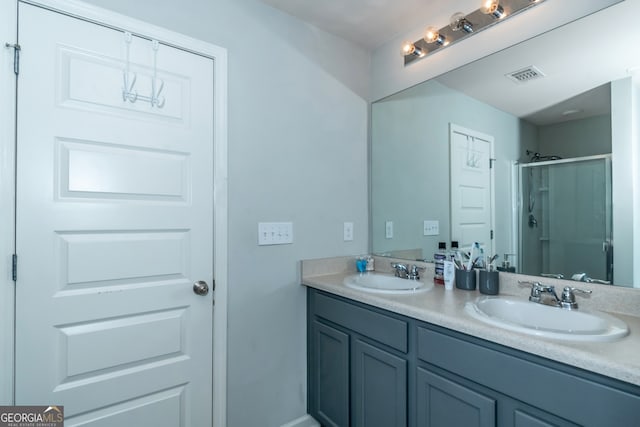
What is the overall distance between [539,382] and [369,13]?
6.16 ft

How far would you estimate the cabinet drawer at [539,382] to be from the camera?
816 millimetres

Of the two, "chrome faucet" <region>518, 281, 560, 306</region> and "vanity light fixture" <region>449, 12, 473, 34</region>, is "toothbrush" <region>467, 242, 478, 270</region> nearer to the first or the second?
"chrome faucet" <region>518, 281, 560, 306</region>

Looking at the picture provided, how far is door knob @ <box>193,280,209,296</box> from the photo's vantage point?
152cm

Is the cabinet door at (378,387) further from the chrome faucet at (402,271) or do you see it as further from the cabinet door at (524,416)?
the chrome faucet at (402,271)

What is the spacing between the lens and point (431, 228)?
196cm

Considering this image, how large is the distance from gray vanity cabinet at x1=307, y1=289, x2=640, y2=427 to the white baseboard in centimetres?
5

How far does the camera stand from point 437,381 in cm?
121

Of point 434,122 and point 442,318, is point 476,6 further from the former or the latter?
point 442,318

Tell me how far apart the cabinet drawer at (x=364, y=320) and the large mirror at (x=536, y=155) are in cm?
61

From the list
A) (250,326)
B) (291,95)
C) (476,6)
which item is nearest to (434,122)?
(476,6)

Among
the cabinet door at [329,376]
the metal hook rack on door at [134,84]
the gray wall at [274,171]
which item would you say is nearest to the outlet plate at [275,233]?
the gray wall at [274,171]

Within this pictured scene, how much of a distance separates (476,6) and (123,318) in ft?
7.18

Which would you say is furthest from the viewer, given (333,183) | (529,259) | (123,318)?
(333,183)

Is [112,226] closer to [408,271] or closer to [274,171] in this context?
[274,171]
